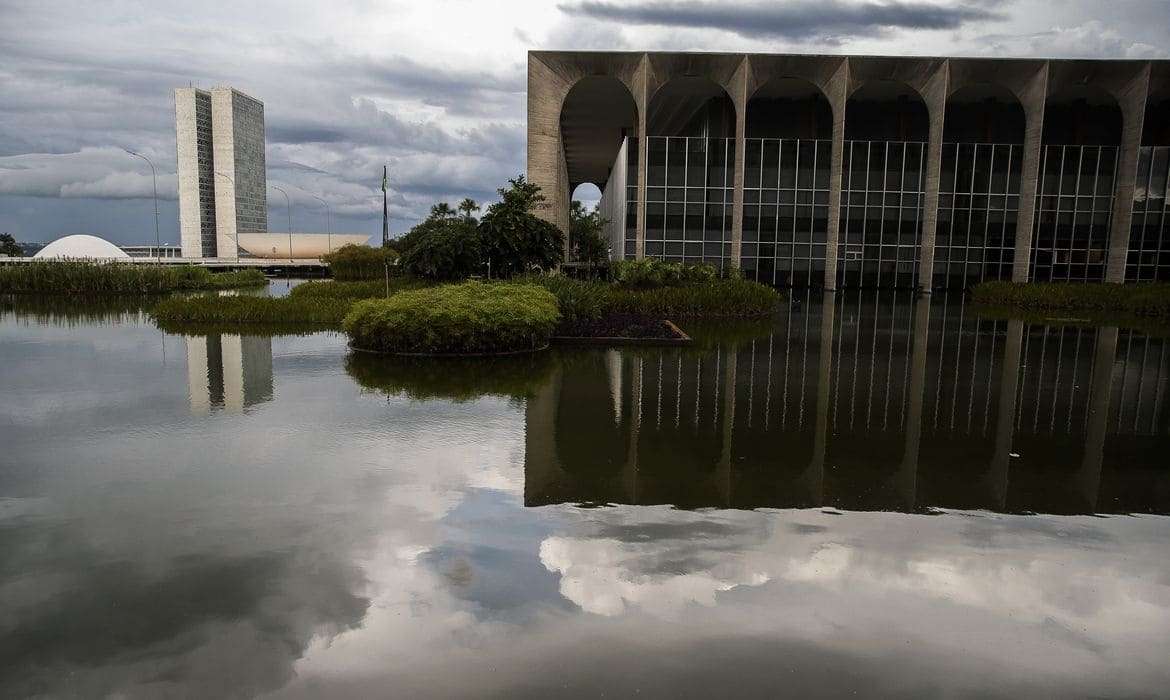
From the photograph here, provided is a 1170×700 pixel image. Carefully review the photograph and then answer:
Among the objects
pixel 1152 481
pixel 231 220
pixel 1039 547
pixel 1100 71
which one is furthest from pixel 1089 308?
pixel 231 220

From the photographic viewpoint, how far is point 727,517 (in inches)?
261

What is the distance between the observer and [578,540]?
6051 mm

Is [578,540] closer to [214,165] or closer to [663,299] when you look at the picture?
[663,299]

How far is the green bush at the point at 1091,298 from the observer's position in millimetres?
27125

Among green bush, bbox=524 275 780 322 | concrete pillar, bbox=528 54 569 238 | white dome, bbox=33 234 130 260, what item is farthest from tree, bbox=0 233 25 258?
green bush, bbox=524 275 780 322

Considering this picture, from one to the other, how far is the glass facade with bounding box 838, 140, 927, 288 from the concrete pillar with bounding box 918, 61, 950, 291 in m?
0.86

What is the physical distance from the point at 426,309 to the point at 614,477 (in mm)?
8712

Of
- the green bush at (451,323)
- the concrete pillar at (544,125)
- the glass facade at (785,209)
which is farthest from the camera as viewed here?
the glass facade at (785,209)

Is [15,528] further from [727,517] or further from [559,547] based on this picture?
[727,517]

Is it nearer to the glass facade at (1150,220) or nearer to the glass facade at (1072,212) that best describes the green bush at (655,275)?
the glass facade at (1072,212)

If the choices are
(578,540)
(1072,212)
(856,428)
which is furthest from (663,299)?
(1072,212)

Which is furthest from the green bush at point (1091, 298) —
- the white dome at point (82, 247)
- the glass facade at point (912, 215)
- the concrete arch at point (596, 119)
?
the white dome at point (82, 247)

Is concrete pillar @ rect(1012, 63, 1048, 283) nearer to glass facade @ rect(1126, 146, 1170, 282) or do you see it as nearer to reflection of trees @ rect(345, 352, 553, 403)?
glass facade @ rect(1126, 146, 1170, 282)

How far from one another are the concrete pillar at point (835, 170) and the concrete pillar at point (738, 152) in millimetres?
4550
